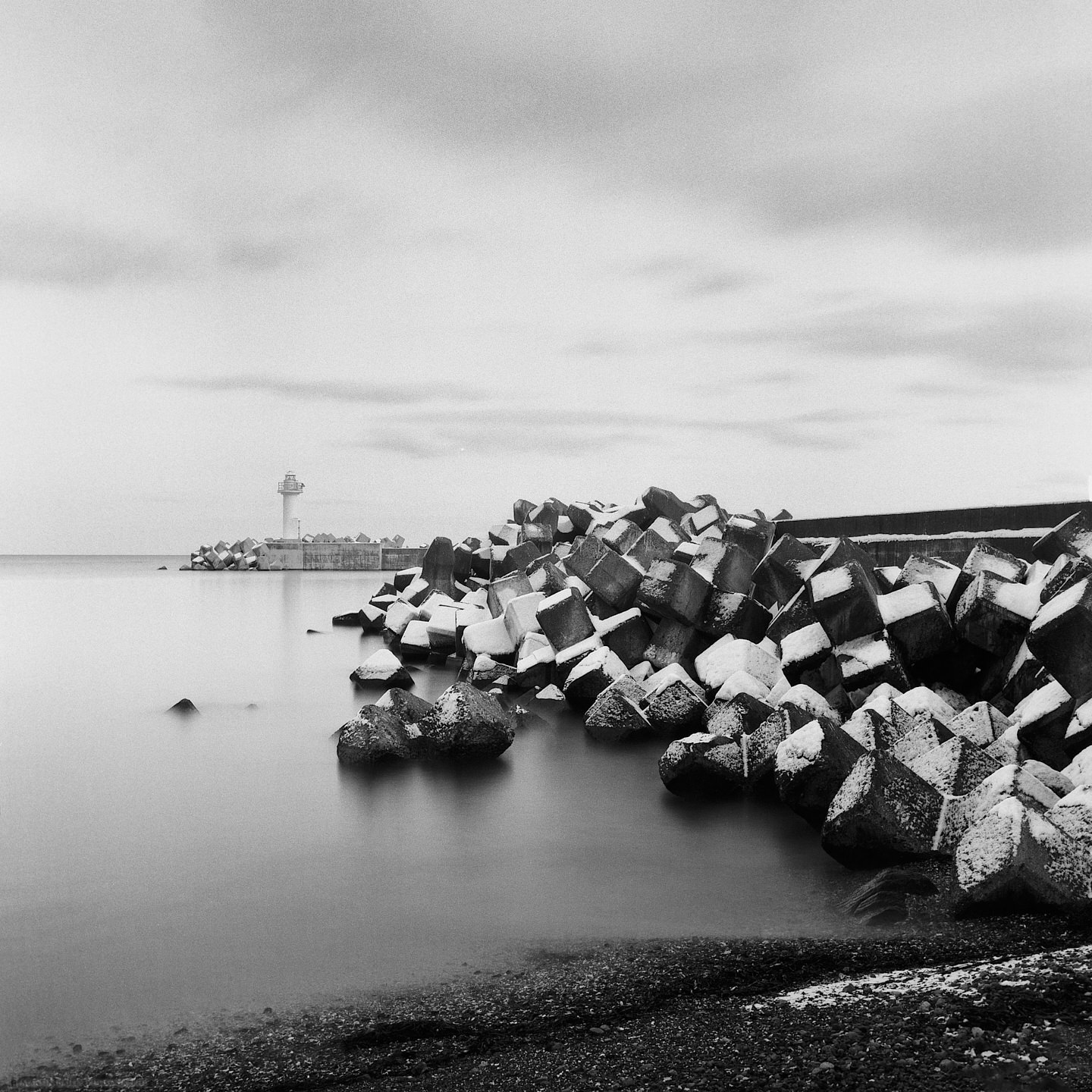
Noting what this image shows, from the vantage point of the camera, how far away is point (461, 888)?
114 inches

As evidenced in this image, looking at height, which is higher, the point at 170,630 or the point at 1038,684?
the point at 1038,684

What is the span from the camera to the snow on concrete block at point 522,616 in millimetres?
6418

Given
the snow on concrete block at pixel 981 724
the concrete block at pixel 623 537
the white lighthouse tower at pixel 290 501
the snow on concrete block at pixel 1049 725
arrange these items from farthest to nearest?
the white lighthouse tower at pixel 290 501 → the concrete block at pixel 623 537 → the snow on concrete block at pixel 981 724 → the snow on concrete block at pixel 1049 725

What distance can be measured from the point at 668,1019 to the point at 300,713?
4.86 metres

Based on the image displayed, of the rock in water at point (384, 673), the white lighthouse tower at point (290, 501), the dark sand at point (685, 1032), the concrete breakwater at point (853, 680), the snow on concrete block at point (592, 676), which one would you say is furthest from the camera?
the white lighthouse tower at point (290, 501)

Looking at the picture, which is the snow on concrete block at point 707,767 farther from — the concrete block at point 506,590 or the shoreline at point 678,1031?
the concrete block at point 506,590

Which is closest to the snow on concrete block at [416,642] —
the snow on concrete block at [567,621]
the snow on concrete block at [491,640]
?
the snow on concrete block at [491,640]

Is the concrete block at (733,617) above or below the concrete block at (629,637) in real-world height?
above

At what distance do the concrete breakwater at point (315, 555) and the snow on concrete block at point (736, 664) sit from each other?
4328 cm

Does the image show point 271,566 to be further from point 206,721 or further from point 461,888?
point 461,888

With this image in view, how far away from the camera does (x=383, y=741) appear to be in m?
4.40

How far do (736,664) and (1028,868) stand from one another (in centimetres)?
253

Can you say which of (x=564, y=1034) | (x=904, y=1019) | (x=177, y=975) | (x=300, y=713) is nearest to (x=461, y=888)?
(x=177, y=975)

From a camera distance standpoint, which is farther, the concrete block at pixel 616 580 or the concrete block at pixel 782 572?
the concrete block at pixel 616 580
